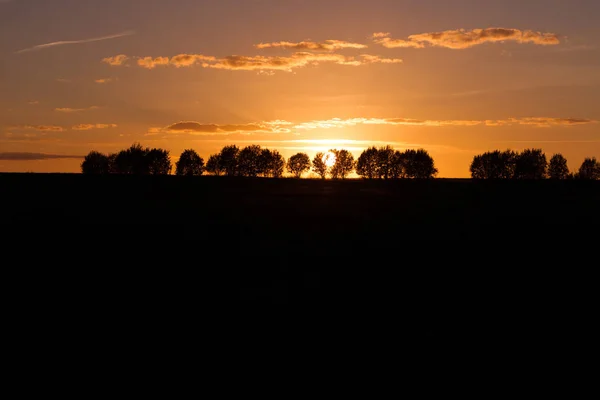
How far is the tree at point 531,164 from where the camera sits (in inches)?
7487

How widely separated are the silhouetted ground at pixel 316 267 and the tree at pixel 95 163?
476 feet

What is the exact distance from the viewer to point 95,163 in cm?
19538

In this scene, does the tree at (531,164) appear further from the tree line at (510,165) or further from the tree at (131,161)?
the tree at (131,161)

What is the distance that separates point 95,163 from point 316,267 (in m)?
187

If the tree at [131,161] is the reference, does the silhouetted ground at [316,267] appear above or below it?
below

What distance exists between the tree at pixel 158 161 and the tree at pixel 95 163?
1986 centimetres

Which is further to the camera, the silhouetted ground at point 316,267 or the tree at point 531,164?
the tree at point 531,164

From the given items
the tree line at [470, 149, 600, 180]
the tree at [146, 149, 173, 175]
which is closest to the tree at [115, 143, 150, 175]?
the tree at [146, 149, 173, 175]

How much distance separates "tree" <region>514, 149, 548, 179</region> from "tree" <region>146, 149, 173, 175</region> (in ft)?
418

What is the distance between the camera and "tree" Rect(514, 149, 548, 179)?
Result: 624 ft

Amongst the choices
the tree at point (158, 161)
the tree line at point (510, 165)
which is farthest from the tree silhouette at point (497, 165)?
the tree at point (158, 161)

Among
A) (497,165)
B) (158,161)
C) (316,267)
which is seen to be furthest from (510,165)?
(316,267)

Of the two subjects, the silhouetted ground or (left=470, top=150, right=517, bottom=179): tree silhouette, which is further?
(left=470, top=150, right=517, bottom=179): tree silhouette

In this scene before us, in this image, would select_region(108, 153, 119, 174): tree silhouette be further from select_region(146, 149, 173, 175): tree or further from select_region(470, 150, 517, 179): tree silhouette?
select_region(470, 150, 517, 179): tree silhouette
